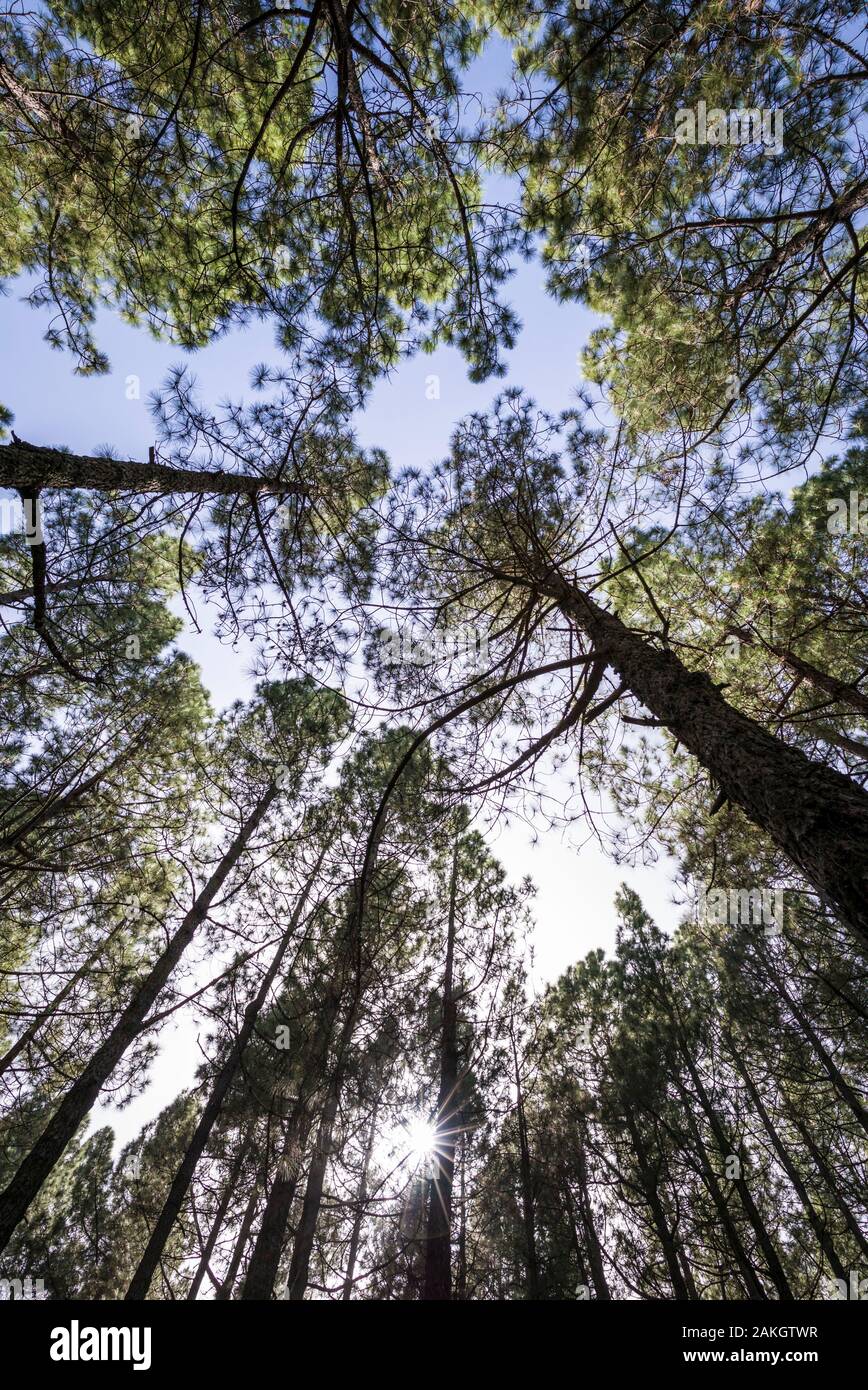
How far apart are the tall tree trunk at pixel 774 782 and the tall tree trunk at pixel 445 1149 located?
4818mm

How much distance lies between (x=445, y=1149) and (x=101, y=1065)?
478 centimetres

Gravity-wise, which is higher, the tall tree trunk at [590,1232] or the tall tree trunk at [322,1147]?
the tall tree trunk at [322,1147]

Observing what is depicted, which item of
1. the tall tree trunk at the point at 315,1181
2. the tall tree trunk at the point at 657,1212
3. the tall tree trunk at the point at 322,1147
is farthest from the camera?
the tall tree trunk at the point at 657,1212

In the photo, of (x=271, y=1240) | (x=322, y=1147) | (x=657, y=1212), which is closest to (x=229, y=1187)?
(x=271, y=1240)

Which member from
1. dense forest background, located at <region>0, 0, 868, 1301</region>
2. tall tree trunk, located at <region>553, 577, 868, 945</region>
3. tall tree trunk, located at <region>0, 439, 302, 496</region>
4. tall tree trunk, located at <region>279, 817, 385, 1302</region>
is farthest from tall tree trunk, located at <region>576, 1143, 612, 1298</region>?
tall tree trunk, located at <region>0, 439, 302, 496</region>

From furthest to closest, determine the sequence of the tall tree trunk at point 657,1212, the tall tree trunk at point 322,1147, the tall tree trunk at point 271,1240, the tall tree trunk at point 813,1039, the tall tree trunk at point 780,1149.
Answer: the tall tree trunk at point 780,1149 < the tall tree trunk at point 813,1039 < the tall tree trunk at point 657,1212 < the tall tree trunk at point 271,1240 < the tall tree trunk at point 322,1147

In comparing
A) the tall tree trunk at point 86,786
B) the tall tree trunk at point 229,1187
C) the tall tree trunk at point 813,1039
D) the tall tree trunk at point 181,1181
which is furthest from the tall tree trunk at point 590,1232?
the tall tree trunk at point 86,786

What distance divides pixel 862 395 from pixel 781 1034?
28.4 feet

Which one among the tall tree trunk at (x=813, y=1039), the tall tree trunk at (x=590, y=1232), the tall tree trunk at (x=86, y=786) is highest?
the tall tree trunk at (x=86, y=786)

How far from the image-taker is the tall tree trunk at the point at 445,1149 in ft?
15.4

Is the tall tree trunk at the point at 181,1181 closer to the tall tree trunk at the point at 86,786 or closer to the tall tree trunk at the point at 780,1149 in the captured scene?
the tall tree trunk at the point at 86,786

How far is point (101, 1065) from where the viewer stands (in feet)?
18.3

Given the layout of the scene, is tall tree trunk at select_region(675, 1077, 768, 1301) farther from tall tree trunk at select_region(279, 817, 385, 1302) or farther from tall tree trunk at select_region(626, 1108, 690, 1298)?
tall tree trunk at select_region(279, 817, 385, 1302)
